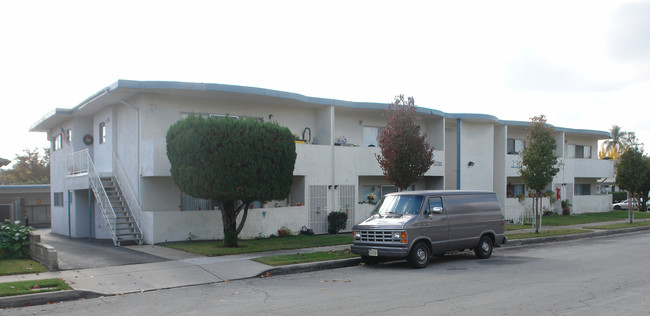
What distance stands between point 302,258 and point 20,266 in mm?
6910

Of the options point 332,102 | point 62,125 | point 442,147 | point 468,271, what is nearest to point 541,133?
point 442,147

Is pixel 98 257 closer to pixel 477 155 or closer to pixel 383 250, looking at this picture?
pixel 383 250

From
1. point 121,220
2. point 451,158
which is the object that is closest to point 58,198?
point 121,220

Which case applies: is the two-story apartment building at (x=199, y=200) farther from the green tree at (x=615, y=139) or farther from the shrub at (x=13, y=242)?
the green tree at (x=615, y=139)

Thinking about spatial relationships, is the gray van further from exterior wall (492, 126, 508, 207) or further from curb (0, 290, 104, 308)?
exterior wall (492, 126, 508, 207)

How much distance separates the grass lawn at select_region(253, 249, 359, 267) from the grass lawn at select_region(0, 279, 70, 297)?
15.5 ft

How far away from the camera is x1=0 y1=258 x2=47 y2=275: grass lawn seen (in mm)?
11445

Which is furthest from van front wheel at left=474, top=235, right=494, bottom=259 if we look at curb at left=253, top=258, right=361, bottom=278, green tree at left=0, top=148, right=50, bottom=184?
green tree at left=0, top=148, right=50, bottom=184

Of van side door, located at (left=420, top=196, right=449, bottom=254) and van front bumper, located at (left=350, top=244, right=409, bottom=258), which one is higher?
van side door, located at (left=420, top=196, right=449, bottom=254)

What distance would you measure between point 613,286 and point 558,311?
2807 millimetres

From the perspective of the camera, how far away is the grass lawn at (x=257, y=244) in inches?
580

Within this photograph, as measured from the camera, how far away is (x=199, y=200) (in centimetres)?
1917

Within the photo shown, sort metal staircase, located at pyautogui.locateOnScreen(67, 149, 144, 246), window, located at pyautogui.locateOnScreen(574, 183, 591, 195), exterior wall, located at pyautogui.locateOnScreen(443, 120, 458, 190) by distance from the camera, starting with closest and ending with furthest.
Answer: metal staircase, located at pyautogui.locateOnScreen(67, 149, 144, 246) → exterior wall, located at pyautogui.locateOnScreen(443, 120, 458, 190) → window, located at pyautogui.locateOnScreen(574, 183, 591, 195)

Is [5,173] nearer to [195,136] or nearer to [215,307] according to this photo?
[195,136]
